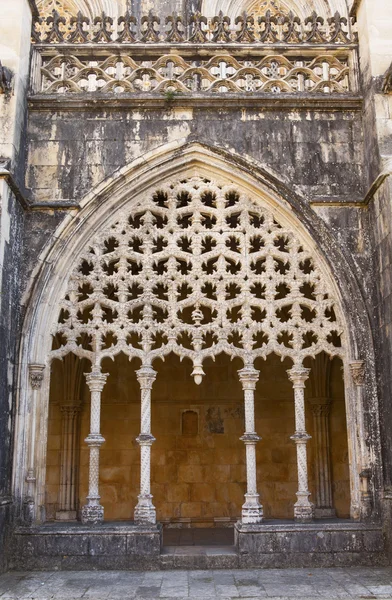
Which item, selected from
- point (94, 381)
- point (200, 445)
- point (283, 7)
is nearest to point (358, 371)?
point (94, 381)

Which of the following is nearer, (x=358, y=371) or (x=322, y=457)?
(x=358, y=371)

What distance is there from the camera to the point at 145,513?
286 inches

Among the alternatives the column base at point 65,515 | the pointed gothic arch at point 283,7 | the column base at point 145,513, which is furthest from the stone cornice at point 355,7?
the column base at point 65,515

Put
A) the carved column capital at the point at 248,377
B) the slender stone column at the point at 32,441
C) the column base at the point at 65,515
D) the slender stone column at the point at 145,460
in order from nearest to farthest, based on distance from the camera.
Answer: the slender stone column at the point at 32,441 < the slender stone column at the point at 145,460 < the carved column capital at the point at 248,377 < the column base at the point at 65,515

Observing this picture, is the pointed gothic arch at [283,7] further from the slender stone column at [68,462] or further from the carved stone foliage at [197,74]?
Answer: the slender stone column at [68,462]

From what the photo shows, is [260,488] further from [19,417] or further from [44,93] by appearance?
[44,93]

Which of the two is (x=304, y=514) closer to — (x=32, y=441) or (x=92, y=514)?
(x=92, y=514)

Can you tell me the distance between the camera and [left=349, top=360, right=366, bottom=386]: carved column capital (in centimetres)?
753

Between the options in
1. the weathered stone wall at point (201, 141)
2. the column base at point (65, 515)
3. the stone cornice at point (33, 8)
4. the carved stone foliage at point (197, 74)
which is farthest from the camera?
the column base at point (65, 515)

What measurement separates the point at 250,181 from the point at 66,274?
251 cm

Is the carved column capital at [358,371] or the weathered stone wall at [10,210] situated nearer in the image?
the weathered stone wall at [10,210]

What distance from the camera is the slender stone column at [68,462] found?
1035 cm

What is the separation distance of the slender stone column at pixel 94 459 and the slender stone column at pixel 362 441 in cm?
290

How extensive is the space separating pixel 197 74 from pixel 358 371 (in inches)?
→ 167
